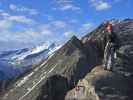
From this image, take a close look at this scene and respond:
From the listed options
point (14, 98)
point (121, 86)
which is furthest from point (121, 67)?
point (14, 98)

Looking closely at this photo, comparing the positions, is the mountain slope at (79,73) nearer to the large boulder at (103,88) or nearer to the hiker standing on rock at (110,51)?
the large boulder at (103,88)

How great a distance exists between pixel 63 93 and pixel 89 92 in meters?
7.53

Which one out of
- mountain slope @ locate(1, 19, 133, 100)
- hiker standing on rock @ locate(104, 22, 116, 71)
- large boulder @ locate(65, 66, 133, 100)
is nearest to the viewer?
large boulder @ locate(65, 66, 133, 100)

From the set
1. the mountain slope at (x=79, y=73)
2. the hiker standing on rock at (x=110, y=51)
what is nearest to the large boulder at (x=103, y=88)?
the mountain slope at (x=79, y=73)

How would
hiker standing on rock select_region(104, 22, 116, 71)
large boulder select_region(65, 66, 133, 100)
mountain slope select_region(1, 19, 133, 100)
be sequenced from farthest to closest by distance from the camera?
hiker standing on rock select_region(104, 22, 116, 71) → mountain slope select_region(1, 19, 133, 100) → large boulder select_region(65, 66, 133, 100)

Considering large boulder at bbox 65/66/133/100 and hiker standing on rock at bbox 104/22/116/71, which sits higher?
hiker standing on rock at bbox 104/22/116/71

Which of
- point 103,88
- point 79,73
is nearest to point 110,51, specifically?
point 103,88

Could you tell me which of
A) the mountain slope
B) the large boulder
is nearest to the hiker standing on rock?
the mountain slope

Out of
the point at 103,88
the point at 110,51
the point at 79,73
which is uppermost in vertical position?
the point at 110,51

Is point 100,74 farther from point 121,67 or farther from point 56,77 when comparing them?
point 56,77

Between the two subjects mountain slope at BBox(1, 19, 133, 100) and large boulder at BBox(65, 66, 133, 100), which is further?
mountain slope at BBox(1, 19, 133, 100)

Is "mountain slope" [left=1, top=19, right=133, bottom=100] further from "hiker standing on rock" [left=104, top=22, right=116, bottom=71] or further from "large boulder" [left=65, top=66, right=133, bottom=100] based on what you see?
"hiker standing on rock" [left=104, top=22, right=116, bottom=71]

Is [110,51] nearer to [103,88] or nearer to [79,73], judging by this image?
[103,88]

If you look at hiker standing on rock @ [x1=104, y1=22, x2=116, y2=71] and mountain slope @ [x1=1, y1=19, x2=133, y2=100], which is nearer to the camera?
mountain slope @ [x1=1, y1=19, x2=133, y2=100]
